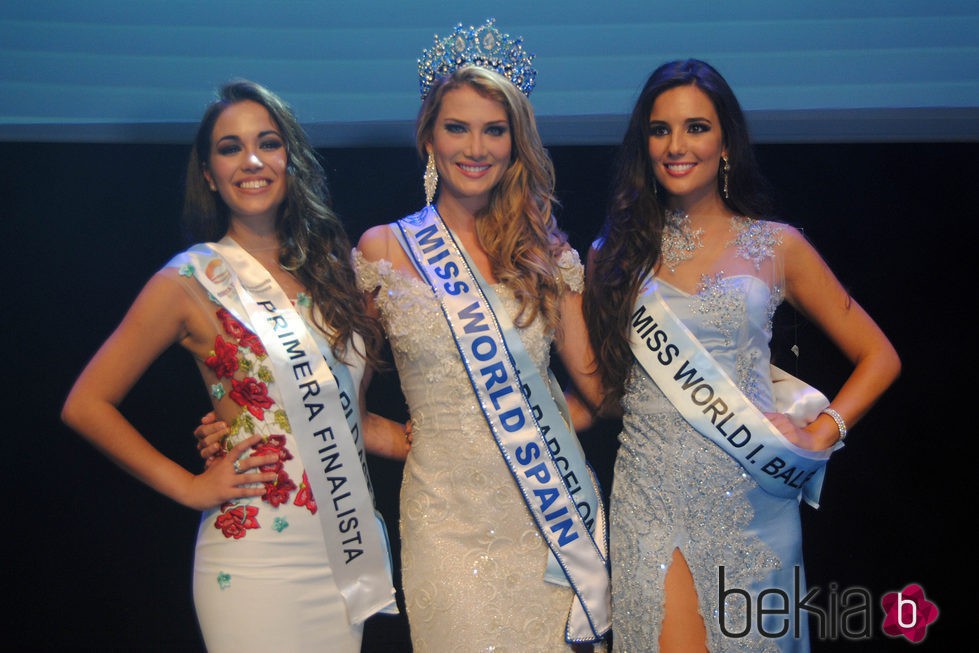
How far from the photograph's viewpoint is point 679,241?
2.17 meters

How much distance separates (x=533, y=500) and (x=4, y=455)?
1678 mm

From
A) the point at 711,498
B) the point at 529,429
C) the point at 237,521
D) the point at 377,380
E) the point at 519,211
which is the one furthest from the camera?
the point at 377,380

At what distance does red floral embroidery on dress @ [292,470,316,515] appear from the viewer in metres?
1.98

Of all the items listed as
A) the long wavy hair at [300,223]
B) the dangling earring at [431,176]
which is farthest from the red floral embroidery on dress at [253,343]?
the dangling earring at [431,176]

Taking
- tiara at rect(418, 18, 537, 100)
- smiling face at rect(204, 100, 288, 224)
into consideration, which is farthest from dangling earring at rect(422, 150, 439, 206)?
smiling face at rect(204, 100, 288, 224)

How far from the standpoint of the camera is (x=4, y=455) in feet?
9.46

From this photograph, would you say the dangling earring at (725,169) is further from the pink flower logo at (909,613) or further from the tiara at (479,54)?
the pink flower logo at (909,613)

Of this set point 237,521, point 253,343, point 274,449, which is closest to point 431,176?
point 253,343

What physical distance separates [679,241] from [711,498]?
0.55 meters

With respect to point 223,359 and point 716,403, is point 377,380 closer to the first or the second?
point 223,359

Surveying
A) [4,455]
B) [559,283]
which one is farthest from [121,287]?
[559,283]

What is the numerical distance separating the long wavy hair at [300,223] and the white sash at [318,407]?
6 centimetres

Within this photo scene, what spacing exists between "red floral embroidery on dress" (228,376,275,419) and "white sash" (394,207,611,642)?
41 centimetres

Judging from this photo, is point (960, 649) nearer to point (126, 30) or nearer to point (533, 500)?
point (533, 500)
